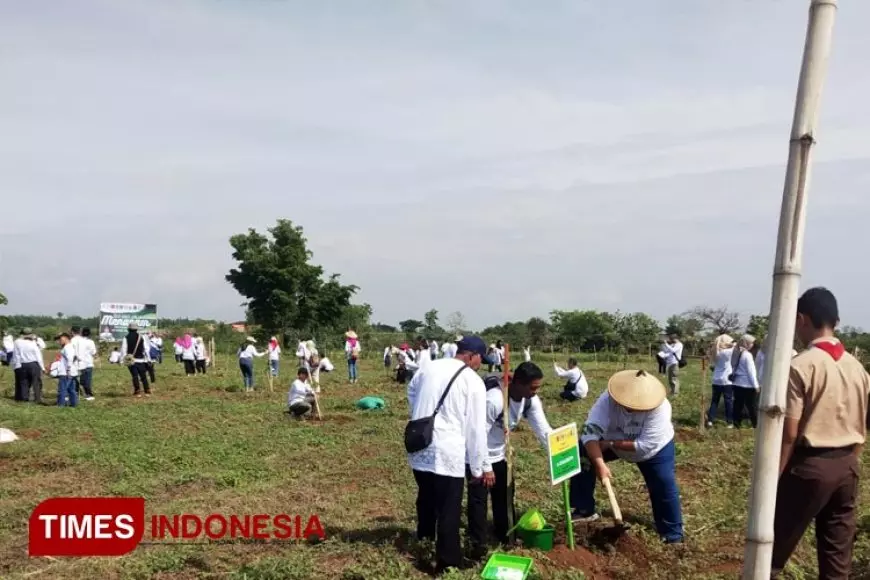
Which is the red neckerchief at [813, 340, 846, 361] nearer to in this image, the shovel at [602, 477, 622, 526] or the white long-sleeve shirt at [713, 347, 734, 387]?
the shovel at [602, 477, 622, 526]

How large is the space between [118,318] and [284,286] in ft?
36.0

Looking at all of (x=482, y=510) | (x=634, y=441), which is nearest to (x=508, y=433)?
(x=482, y=510)

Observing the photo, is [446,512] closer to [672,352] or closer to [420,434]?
[420,434]

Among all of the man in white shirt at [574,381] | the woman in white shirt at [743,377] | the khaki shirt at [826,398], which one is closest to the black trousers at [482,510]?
the khaki shirt at [826,398]

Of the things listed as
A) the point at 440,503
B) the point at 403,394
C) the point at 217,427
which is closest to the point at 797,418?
the point at 440,503

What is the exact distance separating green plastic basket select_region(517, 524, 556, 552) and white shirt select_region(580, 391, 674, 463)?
2.56 ft

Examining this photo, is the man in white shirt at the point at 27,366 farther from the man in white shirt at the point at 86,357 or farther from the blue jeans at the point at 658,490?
the blue jeans at the point at 658,490

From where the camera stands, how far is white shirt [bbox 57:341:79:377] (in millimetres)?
14789

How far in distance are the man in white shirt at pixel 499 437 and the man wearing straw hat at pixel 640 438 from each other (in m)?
0.48

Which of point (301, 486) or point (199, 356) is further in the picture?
point (199, 356)

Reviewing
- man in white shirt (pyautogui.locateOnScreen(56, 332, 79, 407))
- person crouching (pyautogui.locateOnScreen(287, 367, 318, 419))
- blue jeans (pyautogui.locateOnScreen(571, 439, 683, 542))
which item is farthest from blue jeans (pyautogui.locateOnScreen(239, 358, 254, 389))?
blue jeans (pyautogui.locateOnScreen(571, 439, 683, 542))

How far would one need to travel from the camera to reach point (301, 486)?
27.0 ft

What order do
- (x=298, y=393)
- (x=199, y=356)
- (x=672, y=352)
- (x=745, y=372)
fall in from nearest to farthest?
(x=745, y=372) → (x=298, y=393) → (x=672, y=352) → (x=199, y=356)

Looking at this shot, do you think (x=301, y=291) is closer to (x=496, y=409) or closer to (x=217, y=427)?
(x=217, y=427)
